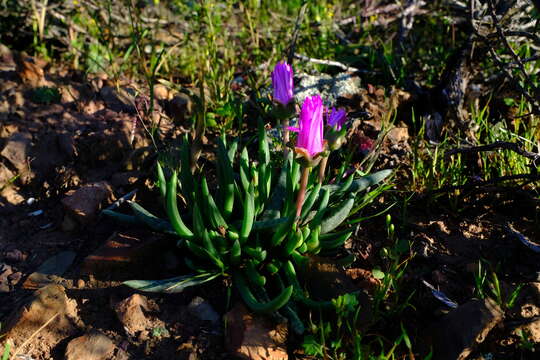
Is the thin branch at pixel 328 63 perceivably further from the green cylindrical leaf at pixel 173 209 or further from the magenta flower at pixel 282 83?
the green cylindrical leaf at pixel 173 209

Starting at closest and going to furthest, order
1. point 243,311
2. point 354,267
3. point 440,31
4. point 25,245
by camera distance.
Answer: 1. point 243,311
2. point 354,267
3. point 25,245
4. point 440,31

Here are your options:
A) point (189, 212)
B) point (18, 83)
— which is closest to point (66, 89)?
point (18, 83)

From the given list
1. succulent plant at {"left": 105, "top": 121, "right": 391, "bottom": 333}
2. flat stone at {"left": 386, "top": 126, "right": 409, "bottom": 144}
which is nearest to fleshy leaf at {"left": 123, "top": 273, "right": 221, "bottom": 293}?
succulent plant at {"left": 105, "top": 121, "right": 391, "bottom": 333}

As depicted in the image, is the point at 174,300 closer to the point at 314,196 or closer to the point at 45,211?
the point at 314,196

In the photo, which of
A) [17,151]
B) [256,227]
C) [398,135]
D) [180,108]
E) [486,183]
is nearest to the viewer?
[256,227]

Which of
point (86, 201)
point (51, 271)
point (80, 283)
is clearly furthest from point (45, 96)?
point (80, 283)

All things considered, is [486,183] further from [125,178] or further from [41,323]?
[41,323]
